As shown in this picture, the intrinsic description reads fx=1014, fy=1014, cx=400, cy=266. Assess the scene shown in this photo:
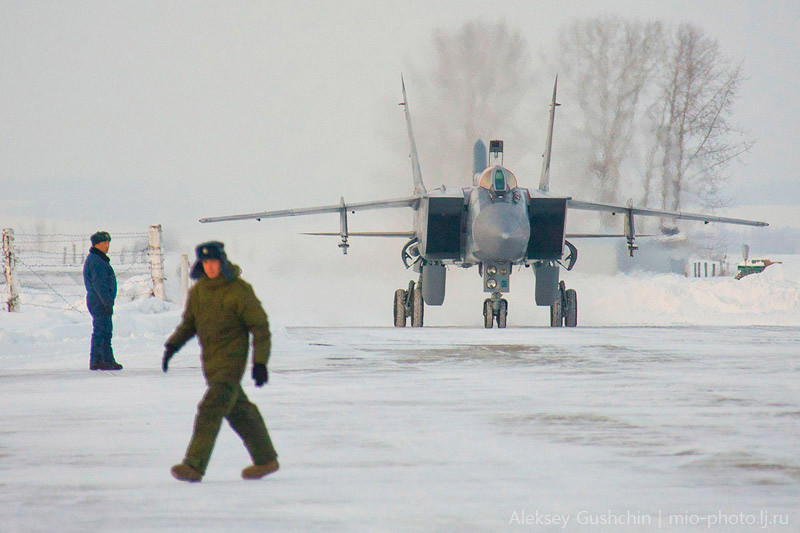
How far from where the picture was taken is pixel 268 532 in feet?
14.3

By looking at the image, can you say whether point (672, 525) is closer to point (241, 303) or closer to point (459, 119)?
point (241, 303)

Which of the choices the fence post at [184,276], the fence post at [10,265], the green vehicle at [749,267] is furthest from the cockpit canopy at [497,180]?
the green vehicle at [749,267]

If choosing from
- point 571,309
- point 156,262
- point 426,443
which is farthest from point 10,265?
point 426,443

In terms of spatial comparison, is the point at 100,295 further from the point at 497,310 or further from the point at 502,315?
the point at 502,315

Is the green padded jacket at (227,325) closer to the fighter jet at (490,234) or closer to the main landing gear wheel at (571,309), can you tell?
the fighter jet at (490,234)

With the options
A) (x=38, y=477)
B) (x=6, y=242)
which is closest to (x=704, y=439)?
(x=38, y=477)

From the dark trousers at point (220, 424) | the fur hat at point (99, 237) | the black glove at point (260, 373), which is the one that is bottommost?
the dark trousers at point (220, 424)

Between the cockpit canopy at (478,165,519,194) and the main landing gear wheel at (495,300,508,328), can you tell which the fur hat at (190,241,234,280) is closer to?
the cockpit canopy at (478,165,519,194)

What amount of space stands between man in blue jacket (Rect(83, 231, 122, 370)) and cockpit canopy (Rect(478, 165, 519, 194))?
1066 centimetres

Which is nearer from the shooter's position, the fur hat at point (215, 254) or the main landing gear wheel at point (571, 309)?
the fur hat at point (215, 254)

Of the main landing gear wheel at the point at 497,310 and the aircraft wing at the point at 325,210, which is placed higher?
the aircraft wing at the point at 325,210

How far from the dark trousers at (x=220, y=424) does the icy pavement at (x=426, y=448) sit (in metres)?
0.15

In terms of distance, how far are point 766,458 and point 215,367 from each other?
3284 mm

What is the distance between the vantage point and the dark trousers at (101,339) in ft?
39.4
